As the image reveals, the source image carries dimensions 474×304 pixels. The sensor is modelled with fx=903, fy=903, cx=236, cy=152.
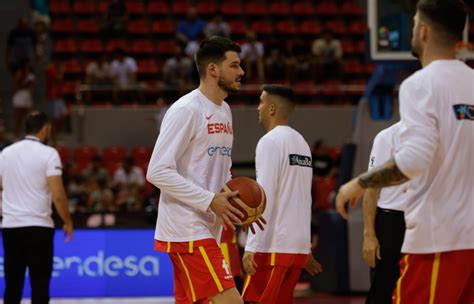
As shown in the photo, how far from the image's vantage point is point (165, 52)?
2072cm

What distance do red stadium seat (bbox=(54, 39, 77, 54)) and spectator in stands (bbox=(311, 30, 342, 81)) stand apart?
5.48m

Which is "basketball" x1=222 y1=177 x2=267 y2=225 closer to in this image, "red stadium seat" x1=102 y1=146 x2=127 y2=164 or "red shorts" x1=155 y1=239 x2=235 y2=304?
"red shorts" x1=155 y1=239 x2=235 y2=304

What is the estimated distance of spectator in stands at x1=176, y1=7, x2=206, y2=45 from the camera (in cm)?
1983

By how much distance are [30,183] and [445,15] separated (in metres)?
5.04

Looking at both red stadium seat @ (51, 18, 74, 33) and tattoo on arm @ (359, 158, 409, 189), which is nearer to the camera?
tattoo on arm @ (359, 158, 409, 189)

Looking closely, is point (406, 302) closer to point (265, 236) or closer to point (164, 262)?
point (265, 236)

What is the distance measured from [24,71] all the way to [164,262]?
7699 mm

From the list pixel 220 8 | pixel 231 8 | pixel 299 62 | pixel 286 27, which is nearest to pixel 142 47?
pixel 220 8

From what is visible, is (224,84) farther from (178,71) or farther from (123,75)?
(123,75)

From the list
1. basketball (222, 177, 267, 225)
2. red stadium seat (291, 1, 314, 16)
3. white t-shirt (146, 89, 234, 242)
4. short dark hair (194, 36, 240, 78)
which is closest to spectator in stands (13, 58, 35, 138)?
red stadium seat (291, 1, 314, 16)

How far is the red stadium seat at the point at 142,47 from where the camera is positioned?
20672 millimetres

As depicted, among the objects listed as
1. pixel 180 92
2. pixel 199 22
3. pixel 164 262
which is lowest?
pixel 164 262

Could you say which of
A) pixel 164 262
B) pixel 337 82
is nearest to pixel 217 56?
pixel 164 262

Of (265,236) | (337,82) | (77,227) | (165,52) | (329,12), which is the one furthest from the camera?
(329,12)
